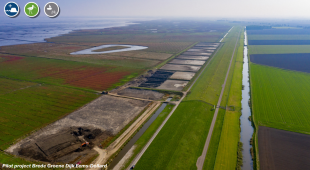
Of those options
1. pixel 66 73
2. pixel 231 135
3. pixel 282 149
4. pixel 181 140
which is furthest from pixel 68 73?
pixel 282 149

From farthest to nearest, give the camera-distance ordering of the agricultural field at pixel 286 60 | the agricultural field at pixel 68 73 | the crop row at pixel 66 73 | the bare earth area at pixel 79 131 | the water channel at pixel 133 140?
the agricultural field at pixel 286 60
the crop row at pixel 66 73
the agricultural field at pixel 68 73
the bare earth area at pixel 79 131
the water channel at pixel 133 140

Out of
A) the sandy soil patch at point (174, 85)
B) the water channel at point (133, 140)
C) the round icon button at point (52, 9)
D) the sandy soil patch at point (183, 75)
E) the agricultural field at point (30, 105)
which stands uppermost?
the round icon button at point (52, 9)

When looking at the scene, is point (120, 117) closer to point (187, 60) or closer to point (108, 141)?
point (108, 141)

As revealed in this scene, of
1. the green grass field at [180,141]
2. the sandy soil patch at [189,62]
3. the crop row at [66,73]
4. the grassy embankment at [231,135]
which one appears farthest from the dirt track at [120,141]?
the sandy soil patch at [189,62]

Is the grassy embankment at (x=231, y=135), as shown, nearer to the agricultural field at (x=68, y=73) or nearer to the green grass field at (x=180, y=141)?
the green grass field at (x=180, y=141)

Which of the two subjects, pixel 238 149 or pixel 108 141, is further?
pixel 108 141

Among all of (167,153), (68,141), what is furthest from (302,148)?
(68,141)

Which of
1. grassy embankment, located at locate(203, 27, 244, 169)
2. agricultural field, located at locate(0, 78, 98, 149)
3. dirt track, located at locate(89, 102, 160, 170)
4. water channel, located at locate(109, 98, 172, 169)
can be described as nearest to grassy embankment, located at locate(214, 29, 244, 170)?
grassy embankment, located at locate(203, 27, 244, 169)
